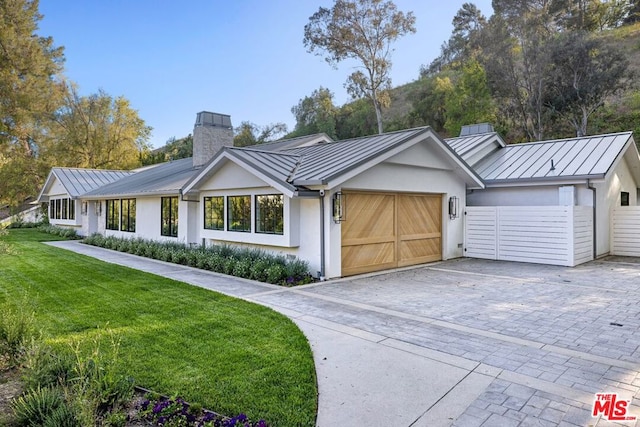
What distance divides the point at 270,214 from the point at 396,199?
11.3ft

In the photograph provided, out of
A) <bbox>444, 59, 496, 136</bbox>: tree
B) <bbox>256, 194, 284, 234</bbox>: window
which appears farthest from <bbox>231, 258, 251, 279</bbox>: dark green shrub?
<bbox>444, 59, 496, 136</bbox>: tree

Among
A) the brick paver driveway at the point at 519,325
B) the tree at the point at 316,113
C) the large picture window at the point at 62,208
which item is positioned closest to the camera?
the brick paver driveway at the point at 519,325

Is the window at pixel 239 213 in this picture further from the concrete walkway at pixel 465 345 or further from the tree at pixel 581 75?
the tree at pixel 581 75

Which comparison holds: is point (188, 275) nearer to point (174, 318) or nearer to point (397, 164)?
point (174, 318)

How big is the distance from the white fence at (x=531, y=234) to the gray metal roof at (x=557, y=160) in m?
1.33

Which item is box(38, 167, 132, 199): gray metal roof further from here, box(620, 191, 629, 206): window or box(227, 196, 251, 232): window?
box(620, 191, 629, 206): window

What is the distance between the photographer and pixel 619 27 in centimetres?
3766

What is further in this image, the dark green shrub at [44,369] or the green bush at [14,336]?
the green bush at [14,336]

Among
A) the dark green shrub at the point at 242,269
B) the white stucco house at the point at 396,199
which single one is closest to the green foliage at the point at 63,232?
the white stucco house at the point at 396,199

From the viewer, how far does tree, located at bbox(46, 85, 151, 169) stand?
3578 cm

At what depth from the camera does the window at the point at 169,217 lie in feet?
47.7

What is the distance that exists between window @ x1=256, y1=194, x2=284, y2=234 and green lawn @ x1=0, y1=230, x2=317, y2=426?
2.56 meters

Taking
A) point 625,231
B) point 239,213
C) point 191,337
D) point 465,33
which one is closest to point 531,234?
point 625,231

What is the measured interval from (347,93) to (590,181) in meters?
24.4
